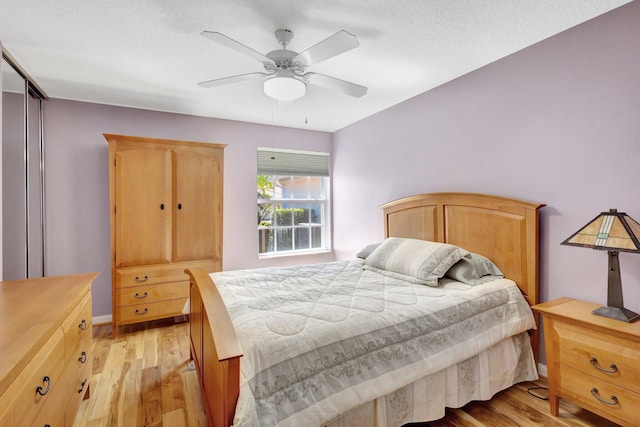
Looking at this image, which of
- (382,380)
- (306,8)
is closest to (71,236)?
(306,8)

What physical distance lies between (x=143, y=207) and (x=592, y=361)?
3.68 meters

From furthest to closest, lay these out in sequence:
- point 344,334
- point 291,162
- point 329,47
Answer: point 291,162 < point 329,47 < point 344,334

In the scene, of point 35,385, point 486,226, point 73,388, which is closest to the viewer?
point 35,385

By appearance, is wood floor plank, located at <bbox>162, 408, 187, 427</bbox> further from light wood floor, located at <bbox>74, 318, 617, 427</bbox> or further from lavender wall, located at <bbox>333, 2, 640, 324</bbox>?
lavender wall, located at <bbox>333, 2, 640, 324</bbox>

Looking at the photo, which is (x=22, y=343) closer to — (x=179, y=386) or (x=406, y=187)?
(x=179, y=386)

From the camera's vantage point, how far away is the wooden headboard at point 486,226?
7.32 feet

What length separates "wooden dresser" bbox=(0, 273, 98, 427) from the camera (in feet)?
3.12

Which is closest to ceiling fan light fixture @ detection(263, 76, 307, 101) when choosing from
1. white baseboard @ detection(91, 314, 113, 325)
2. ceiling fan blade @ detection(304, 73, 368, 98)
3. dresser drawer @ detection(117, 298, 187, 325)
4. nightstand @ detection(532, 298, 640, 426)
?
ceiling fan blade @ detection(304, 73, 368, 98)

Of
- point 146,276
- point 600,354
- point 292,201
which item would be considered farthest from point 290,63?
point 292,201

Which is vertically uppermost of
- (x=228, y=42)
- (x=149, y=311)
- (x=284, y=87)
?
(x=228, y=42)

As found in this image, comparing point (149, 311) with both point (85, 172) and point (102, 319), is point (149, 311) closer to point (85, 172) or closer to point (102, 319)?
point (102, 319)

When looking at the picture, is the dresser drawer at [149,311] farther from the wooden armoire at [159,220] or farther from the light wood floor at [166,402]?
the light wood floor at [166,402]

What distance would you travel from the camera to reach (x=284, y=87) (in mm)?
2061

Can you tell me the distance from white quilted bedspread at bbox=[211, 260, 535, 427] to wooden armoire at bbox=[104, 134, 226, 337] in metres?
1.21
